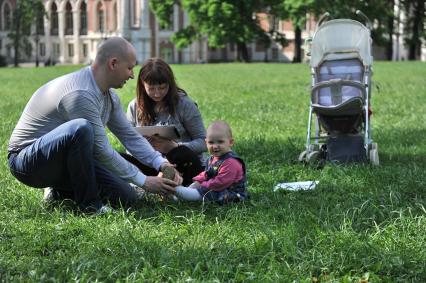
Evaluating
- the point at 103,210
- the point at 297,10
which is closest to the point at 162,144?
the point at 103,210

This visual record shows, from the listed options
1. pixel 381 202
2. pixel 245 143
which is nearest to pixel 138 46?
pixel 245 143

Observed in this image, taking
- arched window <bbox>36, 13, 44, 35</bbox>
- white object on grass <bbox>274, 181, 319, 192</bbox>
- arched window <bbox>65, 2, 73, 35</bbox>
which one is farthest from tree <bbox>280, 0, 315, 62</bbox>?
white object on grass <bbox>274, 181, 319, 192</bbox>

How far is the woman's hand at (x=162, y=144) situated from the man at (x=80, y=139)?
0.71 metres

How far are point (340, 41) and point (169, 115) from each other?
2520 millimetres

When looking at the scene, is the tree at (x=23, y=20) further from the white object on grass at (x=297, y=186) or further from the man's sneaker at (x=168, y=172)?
the man's sneaker at (x=168, y=172)

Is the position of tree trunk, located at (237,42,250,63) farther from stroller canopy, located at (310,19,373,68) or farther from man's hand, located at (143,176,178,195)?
man's hand, located at (143,176,178,195)

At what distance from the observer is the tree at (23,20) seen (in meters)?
56.8

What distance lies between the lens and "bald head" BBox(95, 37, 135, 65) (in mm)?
4988

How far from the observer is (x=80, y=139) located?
16.0 ft

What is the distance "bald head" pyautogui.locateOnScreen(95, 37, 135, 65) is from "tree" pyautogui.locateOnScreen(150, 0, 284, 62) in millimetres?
39782

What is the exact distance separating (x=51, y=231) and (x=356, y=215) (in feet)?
6.80

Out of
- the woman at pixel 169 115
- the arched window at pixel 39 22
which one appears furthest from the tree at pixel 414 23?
the woman at pixel 169 115

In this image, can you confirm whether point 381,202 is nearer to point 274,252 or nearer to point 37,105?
point 274,252

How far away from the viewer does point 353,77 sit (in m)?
7.80
